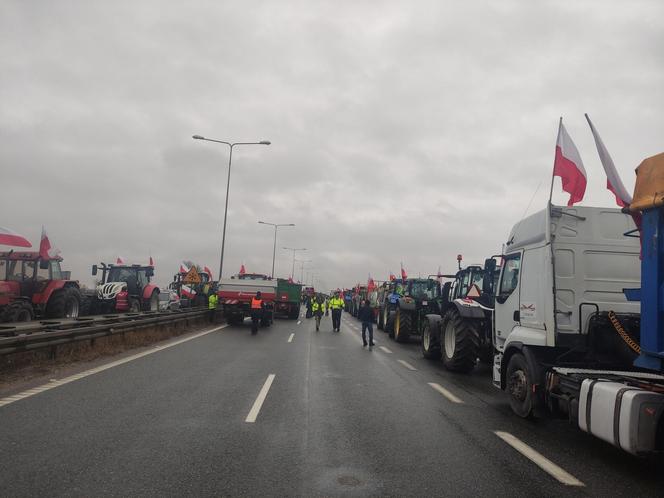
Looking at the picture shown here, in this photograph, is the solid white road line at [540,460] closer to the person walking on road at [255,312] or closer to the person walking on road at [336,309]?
the person walking on road at [255,312]

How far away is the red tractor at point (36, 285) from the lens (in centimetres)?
1529

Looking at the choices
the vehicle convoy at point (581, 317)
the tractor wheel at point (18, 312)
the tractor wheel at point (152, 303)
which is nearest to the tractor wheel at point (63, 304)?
the tractor wheel at point (18, 312)

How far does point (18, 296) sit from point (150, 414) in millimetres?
12115

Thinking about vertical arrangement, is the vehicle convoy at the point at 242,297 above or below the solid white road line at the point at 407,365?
above

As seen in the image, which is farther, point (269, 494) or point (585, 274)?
point (585, 274)

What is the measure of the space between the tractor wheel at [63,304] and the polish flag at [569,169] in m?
16.6

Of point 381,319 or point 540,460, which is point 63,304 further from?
point 540,460

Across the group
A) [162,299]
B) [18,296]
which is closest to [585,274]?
[18,296]

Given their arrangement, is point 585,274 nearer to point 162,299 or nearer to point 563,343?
point 563,343

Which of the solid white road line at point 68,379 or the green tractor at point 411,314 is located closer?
the solid white road line at point 68,379

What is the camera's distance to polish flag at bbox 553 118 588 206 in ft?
25.9

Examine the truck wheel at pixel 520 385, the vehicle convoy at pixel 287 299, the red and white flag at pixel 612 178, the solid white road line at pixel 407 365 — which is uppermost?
the red and white flag at pixel 612 178

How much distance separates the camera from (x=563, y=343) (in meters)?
6.32

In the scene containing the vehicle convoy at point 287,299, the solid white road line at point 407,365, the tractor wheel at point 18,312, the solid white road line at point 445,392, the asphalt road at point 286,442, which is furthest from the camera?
the vehicle convoy at point 287,299
